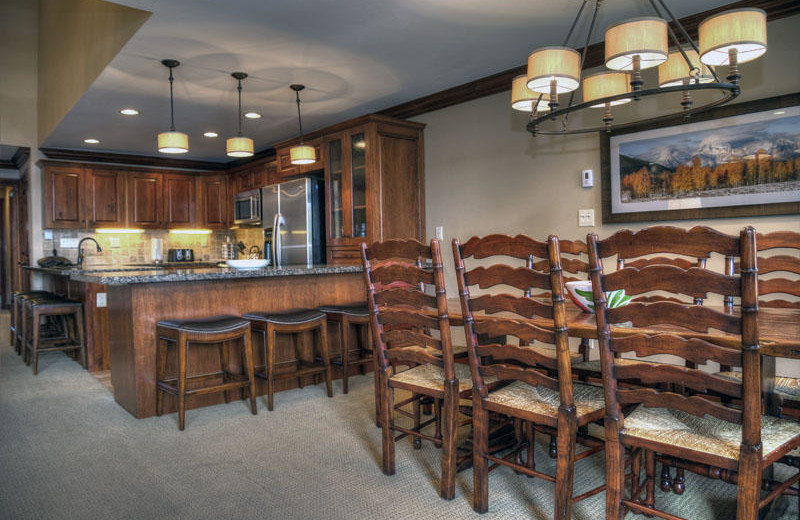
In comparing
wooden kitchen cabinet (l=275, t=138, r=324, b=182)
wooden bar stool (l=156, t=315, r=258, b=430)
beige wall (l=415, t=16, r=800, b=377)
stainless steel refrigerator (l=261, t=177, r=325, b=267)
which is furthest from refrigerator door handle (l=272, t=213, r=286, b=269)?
wooden bar stool (l=156, t=315, r=258, b=430)

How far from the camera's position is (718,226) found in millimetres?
3123

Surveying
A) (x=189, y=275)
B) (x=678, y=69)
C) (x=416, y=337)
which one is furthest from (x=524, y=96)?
(x=189, y=275)

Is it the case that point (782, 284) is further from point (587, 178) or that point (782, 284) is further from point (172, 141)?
point (172, 141)

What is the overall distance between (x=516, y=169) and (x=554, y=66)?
2112mm

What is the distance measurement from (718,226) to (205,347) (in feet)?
10.6

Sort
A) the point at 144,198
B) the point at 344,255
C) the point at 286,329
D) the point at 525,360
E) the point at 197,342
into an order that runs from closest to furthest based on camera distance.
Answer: the point at 525,360 < the point at 197,342 < the point at 286,329 < the point at 344,255 < the point at 144,198

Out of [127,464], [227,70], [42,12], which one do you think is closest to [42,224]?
[42,12]

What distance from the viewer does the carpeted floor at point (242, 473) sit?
1.91 metres

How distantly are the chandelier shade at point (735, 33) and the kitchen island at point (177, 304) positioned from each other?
254 cm

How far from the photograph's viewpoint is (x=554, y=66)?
80.4 inches

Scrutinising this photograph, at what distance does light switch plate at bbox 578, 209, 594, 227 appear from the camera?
12.1 ft

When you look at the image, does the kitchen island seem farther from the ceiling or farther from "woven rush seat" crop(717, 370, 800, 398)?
"woven rush seat" crop(717, 370, 800, 398)

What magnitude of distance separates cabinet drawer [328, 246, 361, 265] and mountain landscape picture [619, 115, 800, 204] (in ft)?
7.87

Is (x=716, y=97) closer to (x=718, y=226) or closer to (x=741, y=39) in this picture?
(x=718, y=226)
